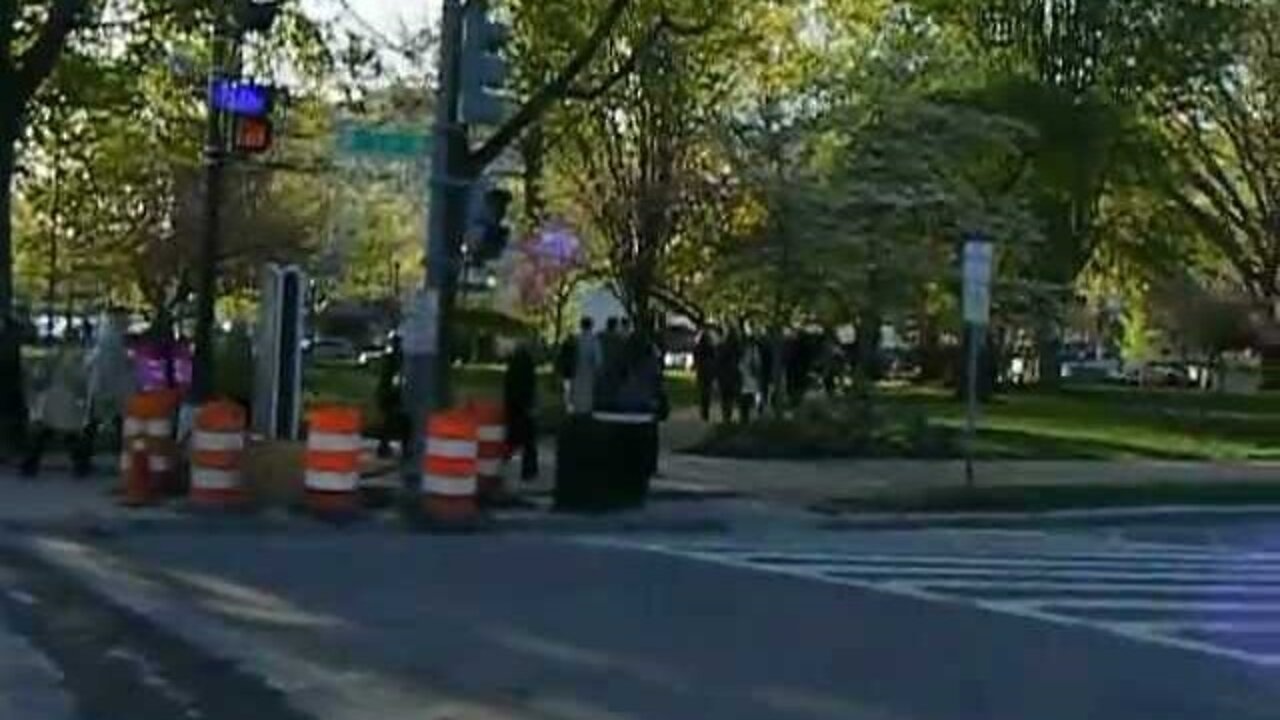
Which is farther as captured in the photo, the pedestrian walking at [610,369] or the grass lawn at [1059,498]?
the pedestrian walking at [610,369]

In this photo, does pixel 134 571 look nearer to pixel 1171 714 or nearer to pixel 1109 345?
pixel 1171 714

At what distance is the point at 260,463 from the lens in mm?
24109

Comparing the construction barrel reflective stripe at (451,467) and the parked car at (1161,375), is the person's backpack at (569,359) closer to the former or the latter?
Answer: the construction barrel reflective stripe at (451,467)

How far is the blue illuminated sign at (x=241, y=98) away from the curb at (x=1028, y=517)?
23.8ft

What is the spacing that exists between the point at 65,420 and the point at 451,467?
5993 mm

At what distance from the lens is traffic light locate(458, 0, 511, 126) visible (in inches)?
928

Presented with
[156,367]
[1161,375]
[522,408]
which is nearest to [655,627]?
[522,408]

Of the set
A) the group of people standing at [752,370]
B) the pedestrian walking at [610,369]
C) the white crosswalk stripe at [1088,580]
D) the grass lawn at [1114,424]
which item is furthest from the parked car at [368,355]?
the white crosswalk stripe at [1088,580]

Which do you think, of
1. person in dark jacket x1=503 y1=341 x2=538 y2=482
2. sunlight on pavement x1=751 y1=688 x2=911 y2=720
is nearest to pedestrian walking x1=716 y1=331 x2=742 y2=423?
person in dark jacket x1=503 y1=341 x2=538 y2=482

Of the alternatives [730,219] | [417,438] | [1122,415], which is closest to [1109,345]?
[1122,415]

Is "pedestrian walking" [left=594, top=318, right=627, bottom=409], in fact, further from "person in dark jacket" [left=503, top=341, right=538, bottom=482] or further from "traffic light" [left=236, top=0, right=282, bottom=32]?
"traffic light" [left=236, top=0, right=282, bottom=32]

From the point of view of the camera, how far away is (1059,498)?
94.8ft

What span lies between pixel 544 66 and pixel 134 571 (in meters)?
21.9

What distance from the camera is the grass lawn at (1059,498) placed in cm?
2741
